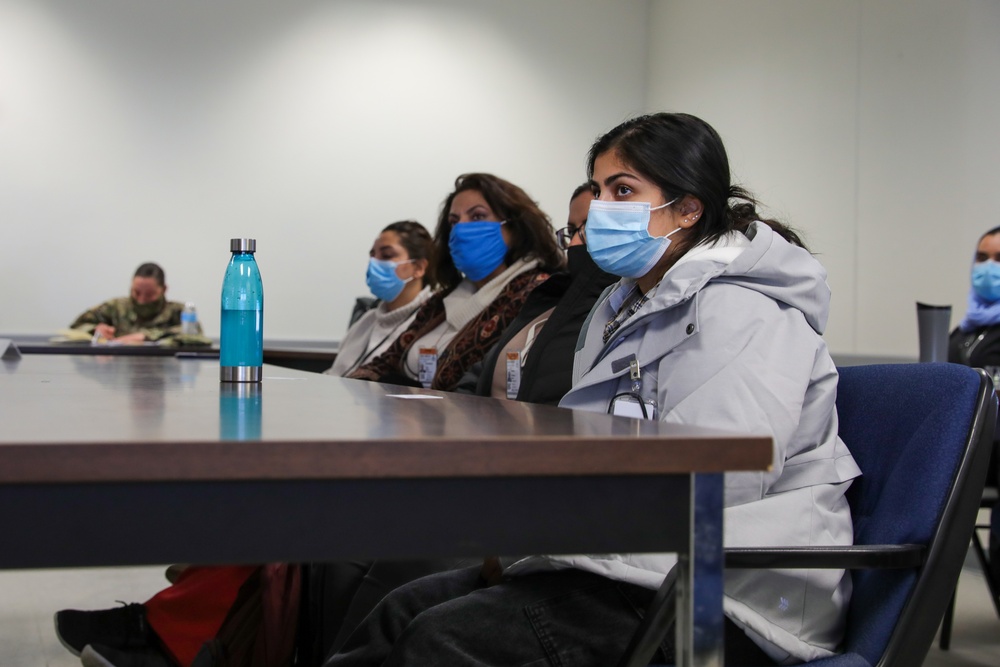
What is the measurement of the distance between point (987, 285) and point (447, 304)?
76.7 inches

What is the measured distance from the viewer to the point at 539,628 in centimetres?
107

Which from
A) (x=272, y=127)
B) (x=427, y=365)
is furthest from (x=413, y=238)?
(x=272, y=127)


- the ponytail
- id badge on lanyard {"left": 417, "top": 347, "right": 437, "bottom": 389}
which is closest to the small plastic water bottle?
id badge on lanyard {"left": 417, "top": 347, "right": 437, "bottom": 389}

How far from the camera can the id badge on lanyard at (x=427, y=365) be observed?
9.80 feet

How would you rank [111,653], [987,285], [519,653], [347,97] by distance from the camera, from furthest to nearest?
[347,97]
[987,285]
[111,653]
[519,653]

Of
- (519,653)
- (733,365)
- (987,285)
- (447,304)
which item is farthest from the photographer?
(987,285)

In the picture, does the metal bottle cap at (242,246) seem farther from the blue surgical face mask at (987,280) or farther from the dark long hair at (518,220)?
the blue surgical face mask at (987,280)

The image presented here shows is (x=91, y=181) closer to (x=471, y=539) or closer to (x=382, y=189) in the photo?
(x=382, y=189)

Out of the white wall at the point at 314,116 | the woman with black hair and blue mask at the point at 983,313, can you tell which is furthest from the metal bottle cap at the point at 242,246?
the white wall at the point at 314,116

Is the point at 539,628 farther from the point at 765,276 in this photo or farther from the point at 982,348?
the point at 982,348

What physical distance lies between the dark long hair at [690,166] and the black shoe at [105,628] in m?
1.37

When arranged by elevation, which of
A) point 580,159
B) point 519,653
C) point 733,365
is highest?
point 580,159

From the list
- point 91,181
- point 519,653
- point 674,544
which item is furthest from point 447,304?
point 91,181

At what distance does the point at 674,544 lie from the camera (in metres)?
0.69
